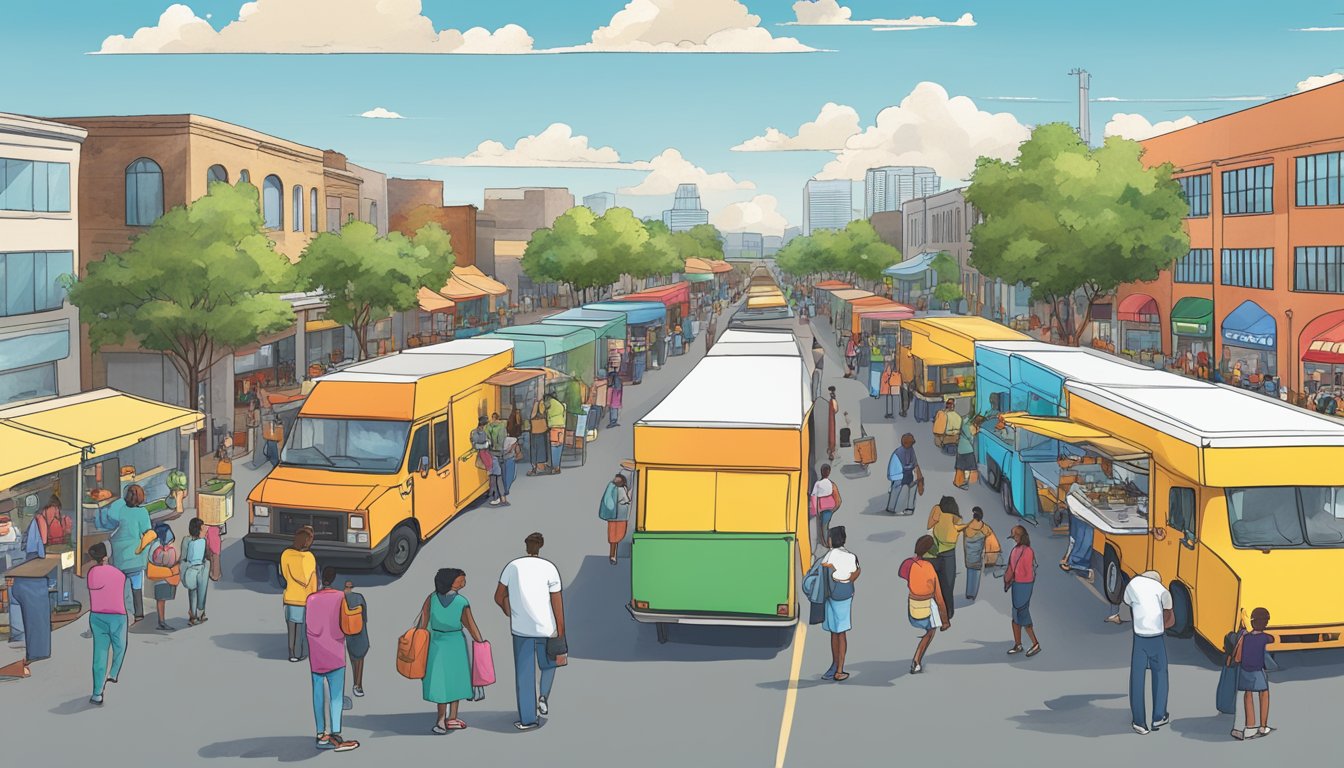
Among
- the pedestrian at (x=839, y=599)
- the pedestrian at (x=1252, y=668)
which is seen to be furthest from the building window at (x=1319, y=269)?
the pedestrian at (x=839, y=599)

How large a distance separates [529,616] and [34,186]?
20352mm

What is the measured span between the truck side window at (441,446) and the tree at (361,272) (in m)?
19.1

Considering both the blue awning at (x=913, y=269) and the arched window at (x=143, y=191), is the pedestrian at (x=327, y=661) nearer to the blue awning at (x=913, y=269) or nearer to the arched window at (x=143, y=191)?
the arched window at (x=143, y=191)

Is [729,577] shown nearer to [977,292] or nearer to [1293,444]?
[1293,444]

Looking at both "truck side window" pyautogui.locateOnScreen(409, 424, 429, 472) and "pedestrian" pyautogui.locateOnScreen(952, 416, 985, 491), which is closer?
"truck side window" pyautogui.locateOnScreen(409, 424, 429, 472)

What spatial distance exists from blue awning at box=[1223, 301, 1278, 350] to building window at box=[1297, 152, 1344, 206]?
4.51 metres

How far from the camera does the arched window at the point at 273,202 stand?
38.7 m

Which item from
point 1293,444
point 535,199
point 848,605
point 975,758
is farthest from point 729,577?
point 535,199

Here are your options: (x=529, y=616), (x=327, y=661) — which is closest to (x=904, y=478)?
(x=529, y=616)

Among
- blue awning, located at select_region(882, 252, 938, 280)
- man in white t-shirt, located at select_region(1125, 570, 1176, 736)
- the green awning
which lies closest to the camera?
man in white t-shirt, located at select_region(1125, 570, 1176, 736)

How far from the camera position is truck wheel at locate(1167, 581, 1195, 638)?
1341cm

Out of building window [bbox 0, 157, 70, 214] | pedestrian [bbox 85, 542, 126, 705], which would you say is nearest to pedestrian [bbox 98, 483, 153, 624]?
pedestrian [bbox 85, 542, 126, 705]

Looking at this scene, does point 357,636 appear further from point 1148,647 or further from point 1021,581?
point 1148,647

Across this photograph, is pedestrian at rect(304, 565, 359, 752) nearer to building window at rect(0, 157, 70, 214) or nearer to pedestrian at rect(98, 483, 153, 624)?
pedestrian at rect(98, 483, 153, 624)
